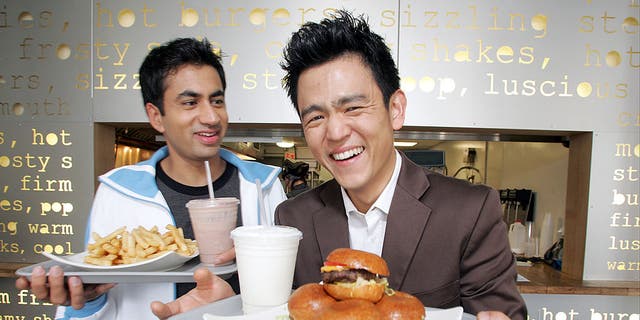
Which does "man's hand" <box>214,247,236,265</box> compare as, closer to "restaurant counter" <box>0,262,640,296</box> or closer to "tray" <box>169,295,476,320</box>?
"tray" <box>169,295,476,320</box>

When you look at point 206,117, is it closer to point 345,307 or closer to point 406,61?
point 345,307

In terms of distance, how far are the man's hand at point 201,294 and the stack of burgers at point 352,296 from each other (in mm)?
337

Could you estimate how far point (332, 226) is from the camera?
1498 mm

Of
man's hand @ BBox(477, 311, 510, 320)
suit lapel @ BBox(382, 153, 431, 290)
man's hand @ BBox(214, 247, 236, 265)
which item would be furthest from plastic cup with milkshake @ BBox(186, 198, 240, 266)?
man's hand @ BBox(477, 311, 510, 320)

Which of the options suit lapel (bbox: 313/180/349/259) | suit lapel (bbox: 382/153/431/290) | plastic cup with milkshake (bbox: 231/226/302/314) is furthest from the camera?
suit lapel (bbox: 313/180/349/259)

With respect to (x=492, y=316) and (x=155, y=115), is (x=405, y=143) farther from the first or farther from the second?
(x=492, y=316)

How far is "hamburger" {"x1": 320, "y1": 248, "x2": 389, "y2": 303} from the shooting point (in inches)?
39.3

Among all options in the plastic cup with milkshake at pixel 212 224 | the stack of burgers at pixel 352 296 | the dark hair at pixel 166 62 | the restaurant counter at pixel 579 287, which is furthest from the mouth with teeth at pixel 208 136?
the restaurant counter at pixel 579 287

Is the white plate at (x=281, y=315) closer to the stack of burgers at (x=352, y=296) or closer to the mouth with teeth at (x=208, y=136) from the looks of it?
the stack of burgers at (x=352, y=296)

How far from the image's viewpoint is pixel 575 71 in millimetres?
2846

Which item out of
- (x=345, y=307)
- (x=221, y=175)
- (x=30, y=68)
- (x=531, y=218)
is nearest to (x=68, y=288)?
(x=221, y=175)

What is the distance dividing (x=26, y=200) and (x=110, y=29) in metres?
1.57

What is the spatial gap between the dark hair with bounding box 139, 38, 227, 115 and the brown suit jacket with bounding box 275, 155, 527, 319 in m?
1.15

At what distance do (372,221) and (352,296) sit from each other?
1.78ft
